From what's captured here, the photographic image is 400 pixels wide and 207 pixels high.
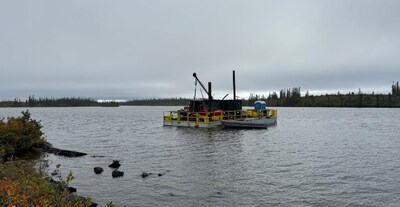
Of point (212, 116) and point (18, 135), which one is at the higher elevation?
point (212, 116)

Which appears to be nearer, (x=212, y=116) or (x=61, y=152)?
(x=61, y=152)

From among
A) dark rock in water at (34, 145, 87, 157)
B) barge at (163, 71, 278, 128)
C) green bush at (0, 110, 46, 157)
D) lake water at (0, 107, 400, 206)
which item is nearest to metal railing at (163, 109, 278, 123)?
barge at (163, 71, 278, 128)

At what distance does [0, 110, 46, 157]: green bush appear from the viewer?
23.2m

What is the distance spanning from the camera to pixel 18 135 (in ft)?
80.0

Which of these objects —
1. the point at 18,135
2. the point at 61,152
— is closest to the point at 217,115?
the point at 61,152

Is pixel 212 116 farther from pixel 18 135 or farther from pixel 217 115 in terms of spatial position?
pixel 18 135

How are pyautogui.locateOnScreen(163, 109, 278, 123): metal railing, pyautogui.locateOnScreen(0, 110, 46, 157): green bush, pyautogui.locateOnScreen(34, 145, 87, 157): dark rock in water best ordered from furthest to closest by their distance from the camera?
pyautogui.locateOnScreen(163, 109, 278, 123): metal railing → pyautogui.locateOnScreen(34, 145, 87, 157): dark rock in water → pyautogui.locateOnScreen(0, 110, 46, 157): green bush

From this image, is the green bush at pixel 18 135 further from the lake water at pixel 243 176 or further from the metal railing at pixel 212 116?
the metal railing at pixel 212 116

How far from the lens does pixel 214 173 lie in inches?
758

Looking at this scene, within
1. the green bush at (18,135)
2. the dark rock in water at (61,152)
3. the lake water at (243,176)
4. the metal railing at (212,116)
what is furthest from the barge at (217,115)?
the green bush at (18,135)

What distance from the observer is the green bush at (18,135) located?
23.2 meters

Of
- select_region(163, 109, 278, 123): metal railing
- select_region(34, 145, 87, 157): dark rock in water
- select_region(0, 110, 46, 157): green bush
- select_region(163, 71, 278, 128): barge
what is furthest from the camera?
select_region(163, 109, 278, 123): metal railing

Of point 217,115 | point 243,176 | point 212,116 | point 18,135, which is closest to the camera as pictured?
point 243,176

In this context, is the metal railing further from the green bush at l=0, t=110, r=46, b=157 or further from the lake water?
the green bush at l=0, t=110, r=46, b=157
